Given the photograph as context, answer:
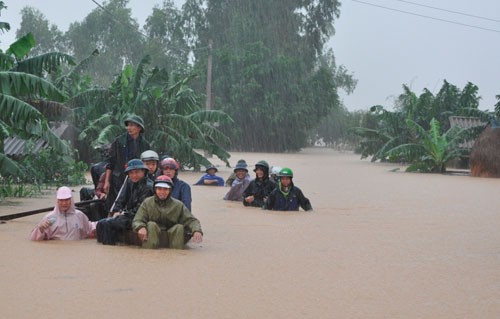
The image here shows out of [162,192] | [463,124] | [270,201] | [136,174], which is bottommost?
[270,201]

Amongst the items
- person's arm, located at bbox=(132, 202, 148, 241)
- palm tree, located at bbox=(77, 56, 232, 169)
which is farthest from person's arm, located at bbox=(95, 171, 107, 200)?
palm tree, located at bbox=(77, 56, 232, 169)

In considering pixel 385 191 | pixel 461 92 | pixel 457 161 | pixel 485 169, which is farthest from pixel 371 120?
pixel 385 191

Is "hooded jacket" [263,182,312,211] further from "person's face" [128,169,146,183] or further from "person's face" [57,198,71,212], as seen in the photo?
"person's face" [57,198,71,212]

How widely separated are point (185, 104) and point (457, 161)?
49.9 ft

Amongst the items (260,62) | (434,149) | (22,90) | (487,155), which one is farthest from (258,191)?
(260,62)

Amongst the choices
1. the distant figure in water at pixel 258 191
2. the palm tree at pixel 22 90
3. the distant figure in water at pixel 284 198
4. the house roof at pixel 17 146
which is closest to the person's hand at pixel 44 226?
the palm tree at pixel 22 90

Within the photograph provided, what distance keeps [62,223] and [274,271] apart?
3.34 meters

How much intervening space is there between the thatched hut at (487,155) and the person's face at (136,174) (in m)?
22.0

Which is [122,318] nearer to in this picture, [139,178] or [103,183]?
[139,178]

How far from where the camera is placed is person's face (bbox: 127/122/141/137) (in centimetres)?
1117

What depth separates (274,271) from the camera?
8.24 meters

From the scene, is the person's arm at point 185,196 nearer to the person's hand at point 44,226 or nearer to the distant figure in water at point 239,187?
the person's hand at point 44,226

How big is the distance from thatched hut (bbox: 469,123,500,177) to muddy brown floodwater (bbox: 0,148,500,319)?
1625cm

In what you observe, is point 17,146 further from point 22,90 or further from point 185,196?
point 185,196
